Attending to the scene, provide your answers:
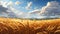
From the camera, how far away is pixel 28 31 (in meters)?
2.42

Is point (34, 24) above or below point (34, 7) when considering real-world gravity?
below

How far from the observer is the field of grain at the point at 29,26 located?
242 centimetres

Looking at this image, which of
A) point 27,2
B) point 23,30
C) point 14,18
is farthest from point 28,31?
point 27,2

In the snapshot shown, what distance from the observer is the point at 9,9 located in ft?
8.13

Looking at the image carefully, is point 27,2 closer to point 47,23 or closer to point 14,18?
point 14,18

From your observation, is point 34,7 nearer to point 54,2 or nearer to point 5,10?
point 54,2

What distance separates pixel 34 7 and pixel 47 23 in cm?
37

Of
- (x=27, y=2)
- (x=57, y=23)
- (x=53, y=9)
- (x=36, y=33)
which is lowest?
(x=36, y=33)

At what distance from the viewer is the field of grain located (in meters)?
2.42

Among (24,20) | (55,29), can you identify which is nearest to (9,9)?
(24,20)

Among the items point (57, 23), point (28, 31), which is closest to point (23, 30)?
point (28, 31)

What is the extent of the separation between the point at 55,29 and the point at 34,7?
1.80 ft

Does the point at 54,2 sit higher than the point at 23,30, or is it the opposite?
the point at 54,2

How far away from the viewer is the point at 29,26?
8.02 ft
